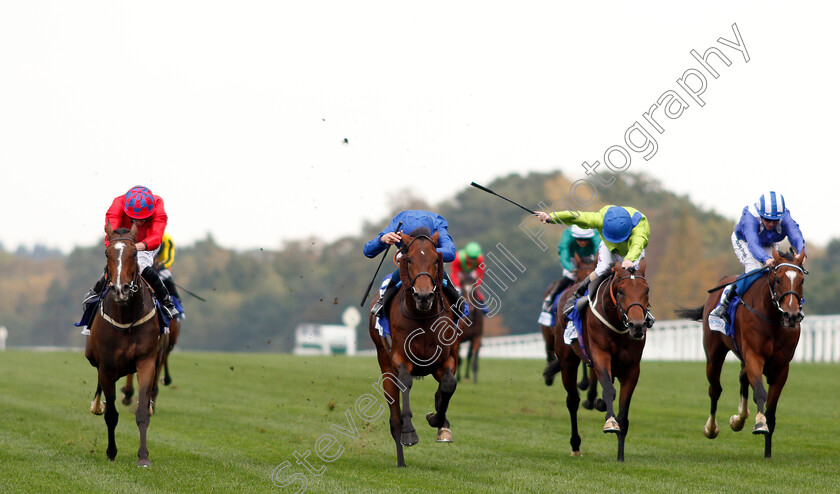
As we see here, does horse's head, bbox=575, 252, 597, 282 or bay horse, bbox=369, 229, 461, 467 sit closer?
bay horse, bbox=369, 229, 461, 467

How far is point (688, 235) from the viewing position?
5684 centimetres

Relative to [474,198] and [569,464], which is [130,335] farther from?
[474,198]

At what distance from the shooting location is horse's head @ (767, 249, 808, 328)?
33.0 ft

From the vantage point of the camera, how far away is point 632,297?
9.95 meters

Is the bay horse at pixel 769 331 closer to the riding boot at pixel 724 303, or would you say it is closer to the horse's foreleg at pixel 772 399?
the horse's foreleg at pixel 772 399

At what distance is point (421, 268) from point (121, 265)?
2614 mm

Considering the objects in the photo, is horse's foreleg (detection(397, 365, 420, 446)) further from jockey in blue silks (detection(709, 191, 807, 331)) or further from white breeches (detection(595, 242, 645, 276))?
jockey in blue silks (detection(709, 191, 807, 331))

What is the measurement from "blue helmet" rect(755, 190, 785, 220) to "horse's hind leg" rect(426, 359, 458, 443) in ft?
12.3

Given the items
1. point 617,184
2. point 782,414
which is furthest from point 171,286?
point 617,184

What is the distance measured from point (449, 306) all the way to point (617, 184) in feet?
185

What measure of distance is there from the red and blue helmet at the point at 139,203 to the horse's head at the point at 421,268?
2681 mm

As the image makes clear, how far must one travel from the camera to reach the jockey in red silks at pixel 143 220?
10.5m

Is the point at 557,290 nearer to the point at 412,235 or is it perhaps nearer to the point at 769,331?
the point at 769,331

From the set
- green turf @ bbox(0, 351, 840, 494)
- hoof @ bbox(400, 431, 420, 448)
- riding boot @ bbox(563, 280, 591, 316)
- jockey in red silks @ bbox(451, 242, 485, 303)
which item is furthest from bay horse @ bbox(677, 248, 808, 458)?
jockey in red silks @ bbox(451, 242, 485, 303)
